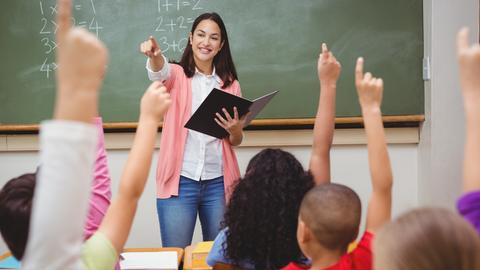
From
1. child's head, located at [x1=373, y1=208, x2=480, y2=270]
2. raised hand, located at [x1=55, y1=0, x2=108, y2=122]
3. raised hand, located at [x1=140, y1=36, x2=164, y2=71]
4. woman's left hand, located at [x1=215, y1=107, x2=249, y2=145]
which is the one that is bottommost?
child's head, located at [x1=373, y1=208, x2=480, y2=270]

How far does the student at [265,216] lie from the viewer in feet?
5.30

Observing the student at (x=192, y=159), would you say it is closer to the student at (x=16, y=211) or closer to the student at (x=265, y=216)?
the student at (x=265, y=216)

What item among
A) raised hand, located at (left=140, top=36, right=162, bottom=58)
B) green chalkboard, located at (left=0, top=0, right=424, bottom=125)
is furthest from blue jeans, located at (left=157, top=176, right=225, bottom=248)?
green chalkboard, located at (left=0, top=0, right=424, bottom=125)

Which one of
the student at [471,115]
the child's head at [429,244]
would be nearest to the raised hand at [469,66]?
the student at [471,115]

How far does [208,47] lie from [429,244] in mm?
2024

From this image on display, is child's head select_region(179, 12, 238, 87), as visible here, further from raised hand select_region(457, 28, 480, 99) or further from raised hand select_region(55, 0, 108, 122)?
raised hand select_region(55, 0, 108, 122)

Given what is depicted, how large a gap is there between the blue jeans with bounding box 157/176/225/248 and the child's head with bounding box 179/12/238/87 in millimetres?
520

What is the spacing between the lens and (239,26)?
3.27 m

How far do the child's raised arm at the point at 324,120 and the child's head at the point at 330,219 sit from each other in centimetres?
41

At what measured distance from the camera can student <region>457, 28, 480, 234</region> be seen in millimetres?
1116

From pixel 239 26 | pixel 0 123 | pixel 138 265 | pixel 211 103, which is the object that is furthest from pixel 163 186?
pixel 0 123

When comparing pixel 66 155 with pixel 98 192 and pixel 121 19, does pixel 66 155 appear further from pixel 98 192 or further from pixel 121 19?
pixel 121 19

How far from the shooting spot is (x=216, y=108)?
2457 millimetres

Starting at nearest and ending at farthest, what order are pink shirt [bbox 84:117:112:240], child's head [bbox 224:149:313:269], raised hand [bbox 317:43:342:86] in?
pink shirt [bbox 84:117:112:240], child's head [bbox 224:149:313:269], raised hand [bbox 317:43:342:86]
